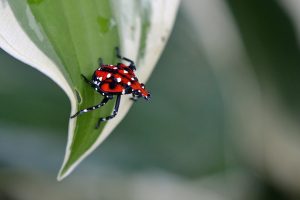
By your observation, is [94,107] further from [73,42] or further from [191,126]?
[191,126]

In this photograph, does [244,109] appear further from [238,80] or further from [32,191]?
[32,191]

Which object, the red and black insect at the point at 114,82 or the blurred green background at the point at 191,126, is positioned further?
the blurred green background at the point at 191,126

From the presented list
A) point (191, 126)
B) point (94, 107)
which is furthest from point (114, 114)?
point (191, 126)

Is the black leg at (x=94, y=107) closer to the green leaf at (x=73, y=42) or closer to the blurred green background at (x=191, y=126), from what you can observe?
the green leaf at (x=73, y=42)

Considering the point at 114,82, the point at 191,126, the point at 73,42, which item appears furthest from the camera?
the point at 191,126

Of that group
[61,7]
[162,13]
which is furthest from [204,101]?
[61,7]

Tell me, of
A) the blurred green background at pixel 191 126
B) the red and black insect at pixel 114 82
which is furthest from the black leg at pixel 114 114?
the blurred green background at pixel 191 126

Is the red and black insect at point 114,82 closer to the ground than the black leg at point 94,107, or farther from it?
farther from it
